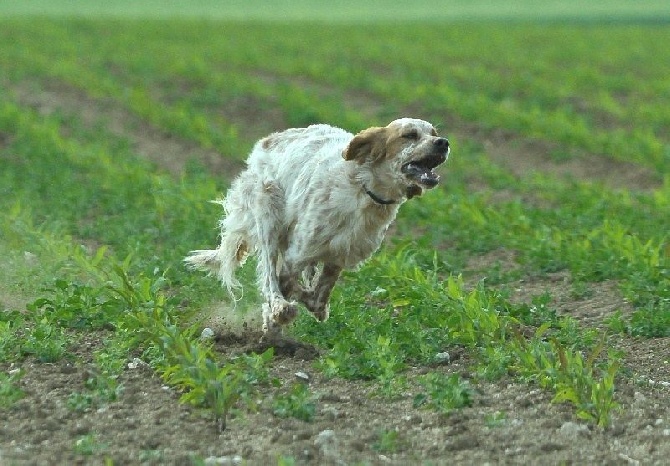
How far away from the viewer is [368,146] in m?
7.45

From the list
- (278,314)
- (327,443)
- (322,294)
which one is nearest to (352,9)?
(322,294)

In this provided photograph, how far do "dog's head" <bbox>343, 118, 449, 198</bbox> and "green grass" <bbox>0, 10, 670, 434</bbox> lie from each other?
2.77 ft

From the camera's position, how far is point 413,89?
70.4 ft

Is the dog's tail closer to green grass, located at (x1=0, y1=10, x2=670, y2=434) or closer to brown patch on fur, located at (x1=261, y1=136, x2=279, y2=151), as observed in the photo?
green grass, located at (x1=0, y1=10, x2=670, y2=434)

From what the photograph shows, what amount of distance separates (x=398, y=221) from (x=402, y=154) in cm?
497

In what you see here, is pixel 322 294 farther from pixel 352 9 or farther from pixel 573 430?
pixel 352 9

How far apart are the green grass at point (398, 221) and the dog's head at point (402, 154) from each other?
0.85 metres

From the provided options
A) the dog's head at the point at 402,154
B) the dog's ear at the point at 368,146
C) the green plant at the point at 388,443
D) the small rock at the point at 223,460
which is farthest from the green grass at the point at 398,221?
the dog's ear at the point at 368,146

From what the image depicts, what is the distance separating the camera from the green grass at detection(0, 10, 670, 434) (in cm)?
687

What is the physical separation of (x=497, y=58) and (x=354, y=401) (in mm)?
20841

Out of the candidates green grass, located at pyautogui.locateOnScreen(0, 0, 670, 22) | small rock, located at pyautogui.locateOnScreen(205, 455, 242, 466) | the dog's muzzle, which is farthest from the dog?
green grass, located at pyautogui.locateOnScreen(0, 0, 670, 22)

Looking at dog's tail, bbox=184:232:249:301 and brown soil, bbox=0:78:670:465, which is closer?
brown soil, bbox=0:78:670:465

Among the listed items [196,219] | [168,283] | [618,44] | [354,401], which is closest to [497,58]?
[618,44]

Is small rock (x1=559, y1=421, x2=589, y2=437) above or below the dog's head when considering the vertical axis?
below
